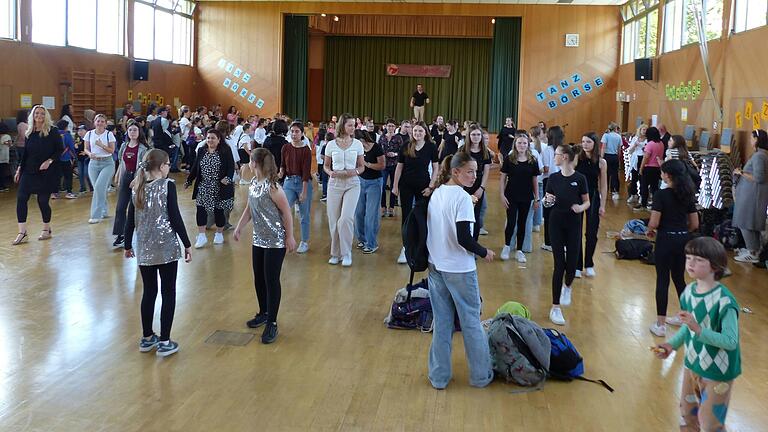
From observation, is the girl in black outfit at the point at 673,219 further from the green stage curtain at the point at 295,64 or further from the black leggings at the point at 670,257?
the green stage curtain at the point at 295,64

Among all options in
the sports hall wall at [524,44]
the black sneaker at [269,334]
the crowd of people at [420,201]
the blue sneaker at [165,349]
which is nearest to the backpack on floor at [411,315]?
the crowd of people at [420,201]

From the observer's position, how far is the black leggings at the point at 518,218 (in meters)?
8.23

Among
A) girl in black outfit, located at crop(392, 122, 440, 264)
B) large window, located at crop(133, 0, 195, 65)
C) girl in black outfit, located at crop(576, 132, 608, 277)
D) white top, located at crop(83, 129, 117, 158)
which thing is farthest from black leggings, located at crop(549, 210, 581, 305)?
large window, located at crop(133, 0, 195, 65)

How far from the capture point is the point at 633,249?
9070mm

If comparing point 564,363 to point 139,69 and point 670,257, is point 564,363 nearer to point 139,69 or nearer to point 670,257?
point 670,257

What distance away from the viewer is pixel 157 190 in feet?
16.5

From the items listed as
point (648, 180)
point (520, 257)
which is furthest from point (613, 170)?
point (520, 257)

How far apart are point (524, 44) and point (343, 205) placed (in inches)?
699

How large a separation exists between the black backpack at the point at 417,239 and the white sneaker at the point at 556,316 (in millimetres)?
1974

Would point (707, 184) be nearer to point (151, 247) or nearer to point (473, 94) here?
point (151, 247)

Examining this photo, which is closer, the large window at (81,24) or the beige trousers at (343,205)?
the beige trousers at (343,205)

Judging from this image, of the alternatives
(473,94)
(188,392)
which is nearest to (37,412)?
(188,392)

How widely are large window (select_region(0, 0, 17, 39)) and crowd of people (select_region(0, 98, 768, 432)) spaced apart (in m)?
2.77

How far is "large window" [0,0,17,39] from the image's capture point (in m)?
15.1
